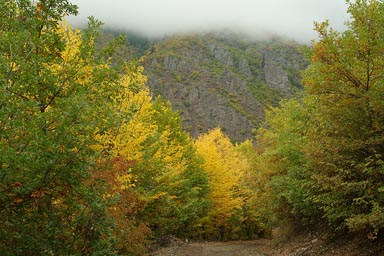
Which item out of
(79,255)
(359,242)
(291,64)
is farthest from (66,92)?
(291,64)

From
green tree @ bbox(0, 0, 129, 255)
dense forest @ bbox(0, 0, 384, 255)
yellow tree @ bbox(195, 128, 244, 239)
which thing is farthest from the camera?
yellow tree @ bbox(195, 128, 244, 239)

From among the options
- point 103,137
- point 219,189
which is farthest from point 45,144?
point 219,189

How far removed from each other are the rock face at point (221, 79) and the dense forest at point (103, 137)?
226ft

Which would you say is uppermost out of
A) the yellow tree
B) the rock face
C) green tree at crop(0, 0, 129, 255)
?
the rock face

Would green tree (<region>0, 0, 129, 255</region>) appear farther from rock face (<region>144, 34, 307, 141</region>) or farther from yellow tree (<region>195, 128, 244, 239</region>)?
rock face (<region>144, 34, 307, 141</region>)

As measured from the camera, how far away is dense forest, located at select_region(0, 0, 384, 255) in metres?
5.98

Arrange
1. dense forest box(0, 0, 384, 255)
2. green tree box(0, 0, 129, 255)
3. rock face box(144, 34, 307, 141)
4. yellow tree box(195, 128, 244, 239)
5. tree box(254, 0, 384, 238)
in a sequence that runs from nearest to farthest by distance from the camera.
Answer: green tree box(0, 0, 129, 255)
dense forest box(0, 0, 384, 255)
tree box(254, 0, 384, 238)
yellow tree box(195, 128, 244, 239)
rock face box(144, 34, 307, 141)

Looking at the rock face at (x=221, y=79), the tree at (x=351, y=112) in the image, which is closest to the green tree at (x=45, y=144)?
the tree at (x=351, y=112)

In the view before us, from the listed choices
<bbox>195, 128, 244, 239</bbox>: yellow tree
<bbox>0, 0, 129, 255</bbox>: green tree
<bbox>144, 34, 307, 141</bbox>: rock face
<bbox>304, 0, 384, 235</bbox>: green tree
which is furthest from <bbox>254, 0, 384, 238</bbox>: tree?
<bbox>144, 34, 307, 141</bbox>: rock face

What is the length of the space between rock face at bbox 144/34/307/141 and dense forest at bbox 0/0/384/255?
68.8 meters

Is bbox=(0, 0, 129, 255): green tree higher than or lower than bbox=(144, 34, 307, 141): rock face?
lower

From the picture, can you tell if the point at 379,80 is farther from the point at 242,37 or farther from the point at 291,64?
the point at 242,37

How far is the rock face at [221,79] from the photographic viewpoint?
97.7 metres

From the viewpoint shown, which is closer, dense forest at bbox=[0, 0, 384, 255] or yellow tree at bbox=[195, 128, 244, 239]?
dense forest at bbox=[0, 0, 384, 255]
